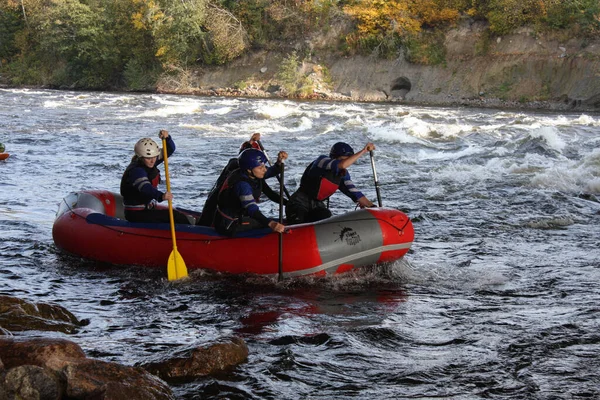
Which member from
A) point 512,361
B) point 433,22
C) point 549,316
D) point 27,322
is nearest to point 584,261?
point 549,316

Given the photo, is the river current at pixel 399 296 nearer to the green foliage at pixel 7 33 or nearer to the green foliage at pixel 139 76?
the green foliage at pixel 139 76

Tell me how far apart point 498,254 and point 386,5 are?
30885mm

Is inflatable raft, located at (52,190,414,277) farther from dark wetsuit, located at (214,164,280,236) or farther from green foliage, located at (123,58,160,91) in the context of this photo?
green foliage, located at (123,58,160,91)

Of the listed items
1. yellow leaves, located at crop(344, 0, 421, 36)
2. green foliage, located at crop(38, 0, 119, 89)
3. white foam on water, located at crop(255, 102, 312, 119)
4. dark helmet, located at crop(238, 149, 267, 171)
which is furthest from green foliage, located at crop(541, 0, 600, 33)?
dark helmet, located at crop(238, 149, 267, 171)

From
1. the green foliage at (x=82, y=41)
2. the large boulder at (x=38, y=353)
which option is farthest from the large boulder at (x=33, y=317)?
the green foliage at (x=82, y=41)

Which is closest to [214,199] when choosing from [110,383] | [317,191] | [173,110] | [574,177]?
[317,191]

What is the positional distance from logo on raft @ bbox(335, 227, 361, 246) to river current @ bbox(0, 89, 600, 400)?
371mm

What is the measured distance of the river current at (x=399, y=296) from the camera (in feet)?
14.9

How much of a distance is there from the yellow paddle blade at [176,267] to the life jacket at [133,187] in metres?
0.88

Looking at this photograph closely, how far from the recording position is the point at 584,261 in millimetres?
7332

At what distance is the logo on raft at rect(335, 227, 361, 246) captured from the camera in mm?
6562

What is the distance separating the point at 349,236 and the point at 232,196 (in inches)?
45.6

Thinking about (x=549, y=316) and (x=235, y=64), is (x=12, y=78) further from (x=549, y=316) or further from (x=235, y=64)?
(x=549, y=316)

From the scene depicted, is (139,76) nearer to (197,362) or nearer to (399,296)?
(399,296)
